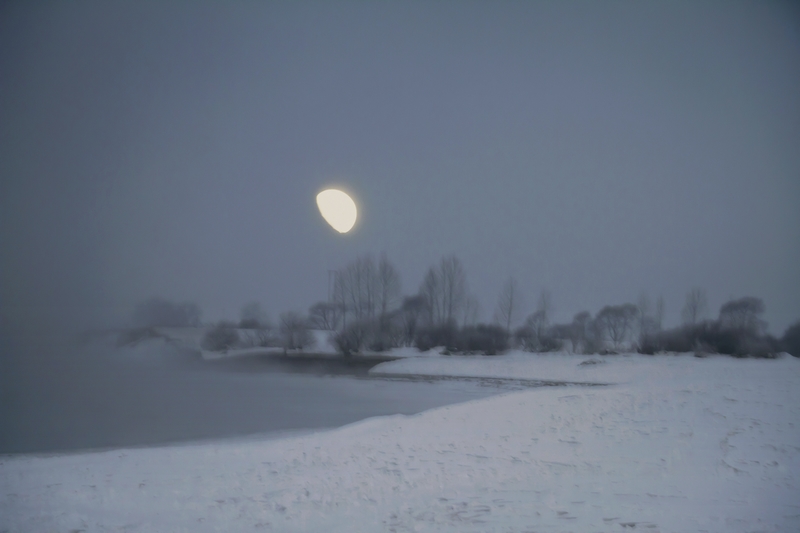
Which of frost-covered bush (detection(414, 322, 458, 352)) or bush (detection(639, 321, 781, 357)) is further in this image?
frost-covered bush (detection(414, 322, 458, 352))

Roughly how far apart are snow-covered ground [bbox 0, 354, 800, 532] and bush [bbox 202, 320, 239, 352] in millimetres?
20109

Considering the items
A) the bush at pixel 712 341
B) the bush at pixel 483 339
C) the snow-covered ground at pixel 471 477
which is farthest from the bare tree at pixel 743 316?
the snow-covered ground at pixel 471 477

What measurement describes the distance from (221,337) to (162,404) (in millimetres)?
11964

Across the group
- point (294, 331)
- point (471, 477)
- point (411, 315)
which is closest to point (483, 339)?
point (411, 315)

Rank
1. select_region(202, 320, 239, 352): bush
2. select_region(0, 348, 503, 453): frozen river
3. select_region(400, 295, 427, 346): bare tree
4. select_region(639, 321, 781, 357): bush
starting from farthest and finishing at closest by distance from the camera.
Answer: select_region(400, 295, 427, 346): bare tree < select_region(639, 321, 781, 357): bush < select_region(202, 320, 239, 352): bush < select_region(0, 348, 503, 453): frozen river

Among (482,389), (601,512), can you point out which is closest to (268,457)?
(601,512)

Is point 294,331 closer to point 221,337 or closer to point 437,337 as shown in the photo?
point 221,337

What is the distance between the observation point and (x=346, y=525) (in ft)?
17.7

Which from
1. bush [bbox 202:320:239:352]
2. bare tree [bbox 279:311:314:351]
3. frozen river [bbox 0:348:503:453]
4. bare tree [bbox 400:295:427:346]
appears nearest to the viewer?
frozen river [bbox 0:348:503:453]

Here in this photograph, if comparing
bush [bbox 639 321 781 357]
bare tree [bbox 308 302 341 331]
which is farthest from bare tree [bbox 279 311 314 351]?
bush [bbox 639 321 781 357]

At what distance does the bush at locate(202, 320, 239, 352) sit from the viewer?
30.0 m

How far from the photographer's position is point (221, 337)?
3103 cm

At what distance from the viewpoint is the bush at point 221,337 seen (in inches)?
1180

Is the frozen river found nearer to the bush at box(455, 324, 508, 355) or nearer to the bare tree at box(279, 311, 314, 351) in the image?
the bare tree at box(279, 311, 314, 351)
